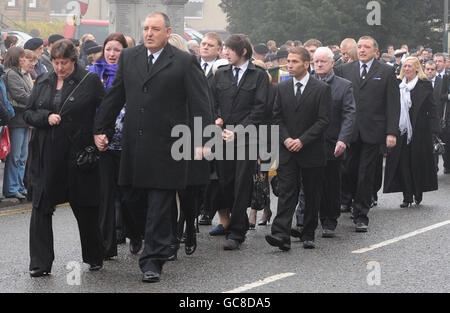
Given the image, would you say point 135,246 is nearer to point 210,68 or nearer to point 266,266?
point 266,266

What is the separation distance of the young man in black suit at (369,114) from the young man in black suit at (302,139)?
144 cm

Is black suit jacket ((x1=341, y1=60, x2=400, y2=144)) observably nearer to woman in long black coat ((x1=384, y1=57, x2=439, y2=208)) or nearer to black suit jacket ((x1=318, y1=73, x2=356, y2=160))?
black suit jacket ((x1=318, y1=73, x2=356, y2=160))

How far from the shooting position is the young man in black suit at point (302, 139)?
9992mm

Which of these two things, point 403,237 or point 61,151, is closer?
point 61,151

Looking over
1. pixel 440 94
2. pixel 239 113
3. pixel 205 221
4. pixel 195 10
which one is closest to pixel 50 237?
pixel 239 113

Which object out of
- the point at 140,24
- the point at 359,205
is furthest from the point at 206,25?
the point at 359,205

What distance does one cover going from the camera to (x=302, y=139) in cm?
997

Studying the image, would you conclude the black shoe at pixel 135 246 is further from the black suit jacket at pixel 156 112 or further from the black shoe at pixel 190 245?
the black suit jacket at pixel 156 112

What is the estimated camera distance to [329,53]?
10953 millimetres

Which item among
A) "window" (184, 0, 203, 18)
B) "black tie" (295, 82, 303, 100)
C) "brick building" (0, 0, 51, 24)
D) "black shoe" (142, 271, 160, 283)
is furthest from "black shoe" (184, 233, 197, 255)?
"window" (184, 0, 203, 18)

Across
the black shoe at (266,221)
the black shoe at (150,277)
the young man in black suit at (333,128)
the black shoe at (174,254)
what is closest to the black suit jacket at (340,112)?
the young man in black suit at (333,128)

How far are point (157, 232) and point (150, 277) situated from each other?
37cm

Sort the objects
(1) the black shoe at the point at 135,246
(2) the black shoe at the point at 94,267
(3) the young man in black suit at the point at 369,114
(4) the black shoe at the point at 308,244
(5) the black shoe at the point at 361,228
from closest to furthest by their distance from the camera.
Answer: (2) the black shoe at the point at 94,267 < (1) the black shoe at the point at 135,246 < (4) the black shoe at the point at 308,244 < (5) the black shoe at the point at 361,228 < (3) the young man in black suit at the point at 369,114
